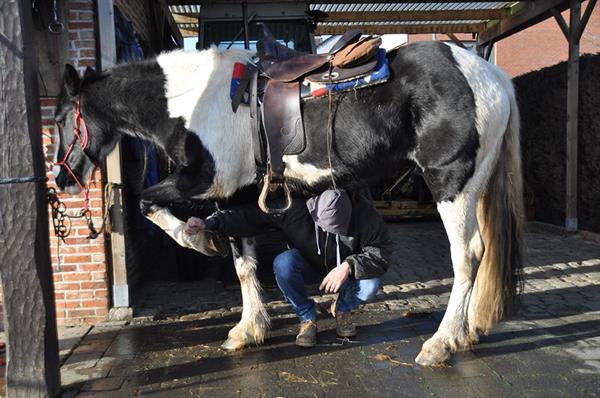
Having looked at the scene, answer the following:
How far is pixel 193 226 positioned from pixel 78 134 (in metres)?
0.97

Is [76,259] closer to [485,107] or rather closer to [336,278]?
[336,278]

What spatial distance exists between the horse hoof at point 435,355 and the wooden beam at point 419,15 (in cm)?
701

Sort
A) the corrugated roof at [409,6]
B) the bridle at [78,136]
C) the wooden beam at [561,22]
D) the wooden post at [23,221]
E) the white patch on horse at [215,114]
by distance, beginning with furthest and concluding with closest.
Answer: the corrugated roof at [409,6]
the wooden beam at [561,22]
the bridle at [78,136]
the white patch on horse at [215,114]
the wooden post at [23,221]

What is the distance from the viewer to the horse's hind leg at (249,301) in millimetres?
3666

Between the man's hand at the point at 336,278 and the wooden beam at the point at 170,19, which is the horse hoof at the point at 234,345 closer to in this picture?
the man's hand at the point at 336,278

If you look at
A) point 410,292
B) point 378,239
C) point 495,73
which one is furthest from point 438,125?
point 410,292

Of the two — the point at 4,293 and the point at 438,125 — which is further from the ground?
the point at 438,125

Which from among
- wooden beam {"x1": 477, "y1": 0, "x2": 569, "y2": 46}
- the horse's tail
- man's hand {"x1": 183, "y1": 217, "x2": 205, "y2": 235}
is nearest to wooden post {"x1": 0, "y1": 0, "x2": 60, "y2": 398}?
man's hand {"x1": 183, "y1": 217, "x2": 205, "y2": 235}

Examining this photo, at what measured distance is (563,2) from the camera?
7398mm

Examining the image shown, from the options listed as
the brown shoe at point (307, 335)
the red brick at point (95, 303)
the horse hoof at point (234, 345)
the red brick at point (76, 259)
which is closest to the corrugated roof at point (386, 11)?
the red brick at point (76, 259)

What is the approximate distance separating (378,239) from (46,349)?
212cm

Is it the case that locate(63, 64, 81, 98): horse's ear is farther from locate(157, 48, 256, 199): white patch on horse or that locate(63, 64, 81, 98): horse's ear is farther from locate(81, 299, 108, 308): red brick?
locate(81, 299, 108, 308): red brick

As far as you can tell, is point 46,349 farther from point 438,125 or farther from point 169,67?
point 438,125

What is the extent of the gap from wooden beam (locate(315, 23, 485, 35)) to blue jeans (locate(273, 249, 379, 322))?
702 cm
